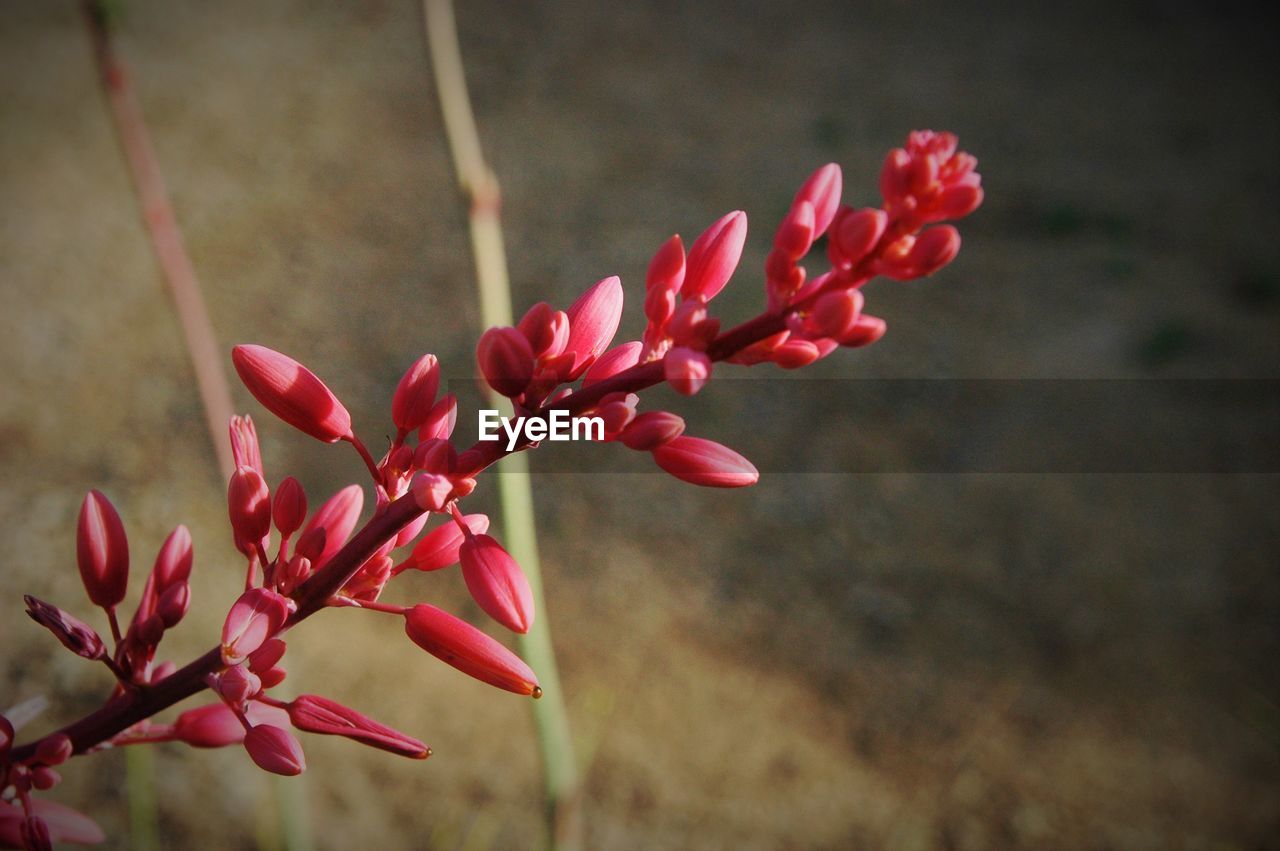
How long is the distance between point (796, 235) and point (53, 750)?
311mm

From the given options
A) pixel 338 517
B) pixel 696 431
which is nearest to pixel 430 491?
pixel 338 517

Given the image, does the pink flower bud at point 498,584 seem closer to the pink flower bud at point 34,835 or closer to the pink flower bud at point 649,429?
the pink flower bud at point 649,429

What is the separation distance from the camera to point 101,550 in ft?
1.28

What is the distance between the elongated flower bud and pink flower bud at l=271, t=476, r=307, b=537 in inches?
1.2

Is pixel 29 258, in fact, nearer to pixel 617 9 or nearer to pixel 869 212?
pixel 617 9

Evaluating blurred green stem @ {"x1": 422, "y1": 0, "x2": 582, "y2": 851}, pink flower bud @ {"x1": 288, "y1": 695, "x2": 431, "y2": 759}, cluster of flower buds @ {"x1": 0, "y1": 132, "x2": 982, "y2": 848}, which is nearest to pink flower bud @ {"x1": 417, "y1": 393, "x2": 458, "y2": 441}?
cluster of flower buds @ {"x1": 0, "y1": 132, "x2": 982, "y2": 848}

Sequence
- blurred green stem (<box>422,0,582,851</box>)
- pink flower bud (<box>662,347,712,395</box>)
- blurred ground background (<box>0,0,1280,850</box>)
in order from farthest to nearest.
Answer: blurred ground background (<box>0,0,1280,850</box>) < blurred green stem (<box>422,0,582,851</box>) < pink flower bud (<box>662,347,712,395</box>)

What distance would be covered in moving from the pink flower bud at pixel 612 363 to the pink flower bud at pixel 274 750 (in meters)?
0.16

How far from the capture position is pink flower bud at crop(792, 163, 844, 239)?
1.12ft

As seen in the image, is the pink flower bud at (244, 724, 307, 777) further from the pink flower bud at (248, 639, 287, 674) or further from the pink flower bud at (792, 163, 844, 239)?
the pink flower bud at (792, 163, 844, 239)

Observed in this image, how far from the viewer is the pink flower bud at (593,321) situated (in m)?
0.36

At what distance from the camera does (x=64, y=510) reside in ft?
6.65

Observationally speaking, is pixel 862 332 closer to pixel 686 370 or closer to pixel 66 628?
pixel 686 370

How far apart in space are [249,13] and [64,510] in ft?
8.37
